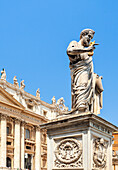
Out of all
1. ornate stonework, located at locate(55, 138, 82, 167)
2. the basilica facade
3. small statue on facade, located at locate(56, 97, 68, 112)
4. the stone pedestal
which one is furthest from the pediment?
ornate stonework, located at locate(55, 138, 82, 167)

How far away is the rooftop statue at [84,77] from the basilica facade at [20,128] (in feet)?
115

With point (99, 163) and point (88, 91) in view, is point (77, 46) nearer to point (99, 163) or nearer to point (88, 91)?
point (88, 91)

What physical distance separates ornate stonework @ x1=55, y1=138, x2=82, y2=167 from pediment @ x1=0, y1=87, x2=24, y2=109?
117ft

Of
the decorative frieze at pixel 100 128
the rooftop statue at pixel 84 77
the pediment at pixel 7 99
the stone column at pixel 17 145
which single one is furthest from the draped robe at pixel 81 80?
the stone column at pixel 17 145

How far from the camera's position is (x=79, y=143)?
602 centimetres

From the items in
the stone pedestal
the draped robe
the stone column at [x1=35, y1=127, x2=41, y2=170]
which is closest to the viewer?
the stone pedestal

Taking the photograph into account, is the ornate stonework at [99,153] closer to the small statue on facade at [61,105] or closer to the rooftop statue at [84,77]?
the rooftop statue at [84,77]

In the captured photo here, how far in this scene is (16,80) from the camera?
46250 millimetres

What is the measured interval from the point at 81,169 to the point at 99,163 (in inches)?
20.7

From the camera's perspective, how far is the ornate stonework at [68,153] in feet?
19.6

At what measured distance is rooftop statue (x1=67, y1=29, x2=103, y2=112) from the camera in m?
6.51

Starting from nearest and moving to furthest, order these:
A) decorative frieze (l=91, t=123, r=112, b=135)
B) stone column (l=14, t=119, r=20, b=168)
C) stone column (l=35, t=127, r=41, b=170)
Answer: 1. decorative frieze (l=91, t=123, r=112, b=135)
2. stone column (l=14, t=119, r=20, b=168)
3. stone column (l=35, t=127, r=41, b=170)

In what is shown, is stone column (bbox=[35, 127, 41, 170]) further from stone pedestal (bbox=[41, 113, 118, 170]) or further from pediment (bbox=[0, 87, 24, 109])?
stone pedestal (bbox=[41, 113, 118, 170])

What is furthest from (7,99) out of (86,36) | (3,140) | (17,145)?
(86,36)
